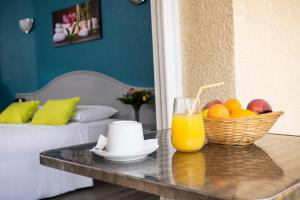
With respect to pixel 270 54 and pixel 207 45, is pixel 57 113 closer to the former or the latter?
pixel 207 45

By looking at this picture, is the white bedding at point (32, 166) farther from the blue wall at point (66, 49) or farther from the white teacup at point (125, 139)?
the white teacup at point (125, 139)

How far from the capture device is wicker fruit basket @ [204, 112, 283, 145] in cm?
100

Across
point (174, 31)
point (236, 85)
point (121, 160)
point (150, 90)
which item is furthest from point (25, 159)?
point (121, 160)

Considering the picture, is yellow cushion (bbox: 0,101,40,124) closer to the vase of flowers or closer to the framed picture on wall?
the framed picture on wall

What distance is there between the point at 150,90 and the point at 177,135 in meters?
2.31

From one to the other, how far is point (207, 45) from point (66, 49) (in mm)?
2749

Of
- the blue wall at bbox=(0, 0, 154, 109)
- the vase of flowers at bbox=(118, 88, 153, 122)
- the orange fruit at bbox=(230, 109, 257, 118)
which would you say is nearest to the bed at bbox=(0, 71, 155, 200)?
the vase of flowers at bbox=(118, 88, 153, 122)

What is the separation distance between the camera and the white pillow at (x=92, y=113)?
329cm

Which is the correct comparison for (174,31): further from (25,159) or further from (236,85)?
(25,159)

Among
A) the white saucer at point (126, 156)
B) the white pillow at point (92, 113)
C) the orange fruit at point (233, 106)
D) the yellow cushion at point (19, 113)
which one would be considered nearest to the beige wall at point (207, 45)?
the orange fruit at point (233, 106)

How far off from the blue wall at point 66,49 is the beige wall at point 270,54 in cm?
138

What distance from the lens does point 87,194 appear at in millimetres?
2916

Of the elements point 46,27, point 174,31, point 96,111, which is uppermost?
point 46,27

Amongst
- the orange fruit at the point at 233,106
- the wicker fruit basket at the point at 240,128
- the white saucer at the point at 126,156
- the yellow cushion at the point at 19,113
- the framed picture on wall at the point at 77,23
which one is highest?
the framed picture on wall at the point at 77,23
